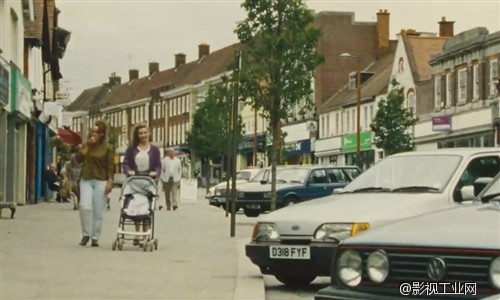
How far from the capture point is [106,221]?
27.2 metres

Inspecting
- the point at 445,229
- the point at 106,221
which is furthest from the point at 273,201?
the point at 445,229

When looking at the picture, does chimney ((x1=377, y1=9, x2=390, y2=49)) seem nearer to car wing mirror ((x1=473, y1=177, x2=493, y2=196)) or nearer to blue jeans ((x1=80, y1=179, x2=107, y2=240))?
blue jeans ((x1=80, y1=179, x2=107, y2=240))

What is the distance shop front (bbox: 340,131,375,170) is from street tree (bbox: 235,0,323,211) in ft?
160

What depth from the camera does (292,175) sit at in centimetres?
3222

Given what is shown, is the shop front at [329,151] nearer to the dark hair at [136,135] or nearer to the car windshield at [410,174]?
the dark hair at [136,135]

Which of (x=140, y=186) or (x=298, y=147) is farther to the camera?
(x=298, y=147)

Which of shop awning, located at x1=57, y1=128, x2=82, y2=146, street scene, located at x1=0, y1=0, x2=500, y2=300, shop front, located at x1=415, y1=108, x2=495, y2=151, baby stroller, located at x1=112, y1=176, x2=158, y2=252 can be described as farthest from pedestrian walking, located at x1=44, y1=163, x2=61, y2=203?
shop front, located at x1=415, y1=108, x2=495, y2=151

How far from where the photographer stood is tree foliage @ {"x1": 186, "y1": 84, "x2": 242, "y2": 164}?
97.5 metres

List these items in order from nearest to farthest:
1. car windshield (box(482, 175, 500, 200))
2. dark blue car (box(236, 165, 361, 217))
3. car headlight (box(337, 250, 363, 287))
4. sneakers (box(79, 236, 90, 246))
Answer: car headlight (box(337, 250, 363, 287))
car windshield (box(482, 175, 500, 200))
sneakers (box(79, 236, 90, 246))
dark blue car (box(236, 165, 361, 217))

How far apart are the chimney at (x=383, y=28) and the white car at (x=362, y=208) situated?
84265 mm

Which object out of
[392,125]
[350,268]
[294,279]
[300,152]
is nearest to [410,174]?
[294,279]

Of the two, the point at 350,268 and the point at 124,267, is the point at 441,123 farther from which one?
the point at 350,268

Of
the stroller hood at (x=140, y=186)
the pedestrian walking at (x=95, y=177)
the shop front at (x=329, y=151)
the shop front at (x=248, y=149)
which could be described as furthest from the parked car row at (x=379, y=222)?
the shop front at (x=248, y=149)

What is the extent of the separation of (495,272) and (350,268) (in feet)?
3.12
